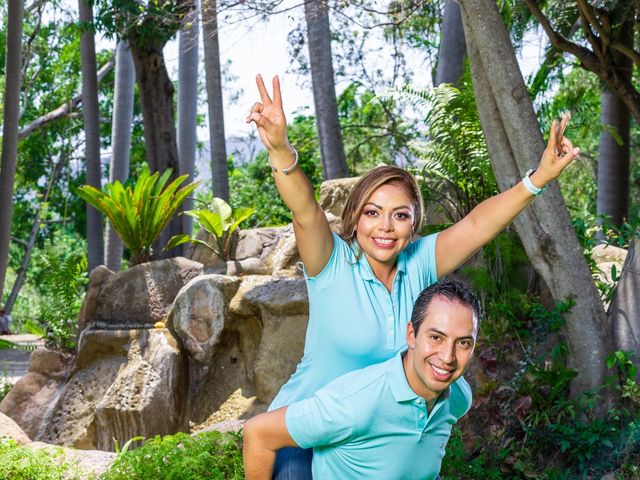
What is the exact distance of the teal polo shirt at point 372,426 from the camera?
2.59 meters

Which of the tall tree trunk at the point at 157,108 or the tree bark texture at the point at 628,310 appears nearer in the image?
the tree bark texture at the point at 628,310

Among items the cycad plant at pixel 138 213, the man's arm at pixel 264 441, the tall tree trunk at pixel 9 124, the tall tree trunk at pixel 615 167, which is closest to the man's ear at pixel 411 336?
the man's arm at pixel 264 441

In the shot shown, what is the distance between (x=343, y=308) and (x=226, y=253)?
23.5ft

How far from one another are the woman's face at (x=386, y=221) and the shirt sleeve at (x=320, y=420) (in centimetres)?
54

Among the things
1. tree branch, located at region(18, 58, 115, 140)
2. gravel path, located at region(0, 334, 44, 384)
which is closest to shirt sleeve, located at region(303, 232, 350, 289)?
gravel path, located at region(0, 334, 44, 384)

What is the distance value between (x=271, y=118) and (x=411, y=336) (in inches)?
30.6

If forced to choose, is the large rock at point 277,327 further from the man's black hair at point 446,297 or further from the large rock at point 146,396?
the man's black hair at point 446,297

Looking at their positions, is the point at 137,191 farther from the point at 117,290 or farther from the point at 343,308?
the point at 343,308

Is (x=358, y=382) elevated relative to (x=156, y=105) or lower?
lower

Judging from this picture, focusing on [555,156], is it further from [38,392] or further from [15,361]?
[15,361]

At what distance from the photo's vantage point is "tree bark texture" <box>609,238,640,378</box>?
6430 mm

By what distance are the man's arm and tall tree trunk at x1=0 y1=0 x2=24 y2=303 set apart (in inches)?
386

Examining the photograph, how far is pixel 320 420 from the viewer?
2.60 metres

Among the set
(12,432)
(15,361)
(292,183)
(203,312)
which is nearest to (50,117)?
(15,361)
